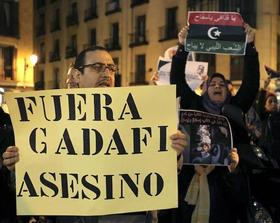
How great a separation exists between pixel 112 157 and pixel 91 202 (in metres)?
0.19

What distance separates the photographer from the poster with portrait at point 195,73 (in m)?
6.91

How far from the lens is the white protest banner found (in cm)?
233

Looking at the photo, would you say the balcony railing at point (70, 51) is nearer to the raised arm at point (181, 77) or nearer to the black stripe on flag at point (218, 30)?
A: the raised arm at point (181, 77)

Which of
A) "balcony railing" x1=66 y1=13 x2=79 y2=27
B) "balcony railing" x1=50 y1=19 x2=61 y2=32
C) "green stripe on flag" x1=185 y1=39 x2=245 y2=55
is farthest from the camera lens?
"balcony railing" x1=50 y1=19 x2=61 y2=32

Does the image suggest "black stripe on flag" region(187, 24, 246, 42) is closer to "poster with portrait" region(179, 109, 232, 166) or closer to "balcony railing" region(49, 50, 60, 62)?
"poster with portrait" region(179, 109, 232, 166)

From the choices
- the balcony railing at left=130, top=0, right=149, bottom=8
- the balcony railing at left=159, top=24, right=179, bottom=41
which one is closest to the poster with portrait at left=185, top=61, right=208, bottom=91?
the balcony railing at left=159, top=24, right=179, bottom=41

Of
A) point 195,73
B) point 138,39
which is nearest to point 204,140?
point 195,73

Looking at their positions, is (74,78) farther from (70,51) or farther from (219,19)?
(70,51)

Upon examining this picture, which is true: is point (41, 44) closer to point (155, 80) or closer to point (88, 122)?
point (155, 80)

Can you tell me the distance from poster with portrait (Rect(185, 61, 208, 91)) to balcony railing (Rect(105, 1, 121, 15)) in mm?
29276

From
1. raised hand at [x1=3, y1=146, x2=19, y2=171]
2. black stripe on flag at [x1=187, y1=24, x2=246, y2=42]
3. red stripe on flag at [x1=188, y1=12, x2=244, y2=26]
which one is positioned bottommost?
raised hand at [x1=3, y1=146, x2=19, y2=171]

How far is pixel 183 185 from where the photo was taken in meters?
3.20

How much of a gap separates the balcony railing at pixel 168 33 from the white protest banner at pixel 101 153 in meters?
28.2

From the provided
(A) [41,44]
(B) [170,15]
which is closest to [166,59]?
(B) [170,15]
